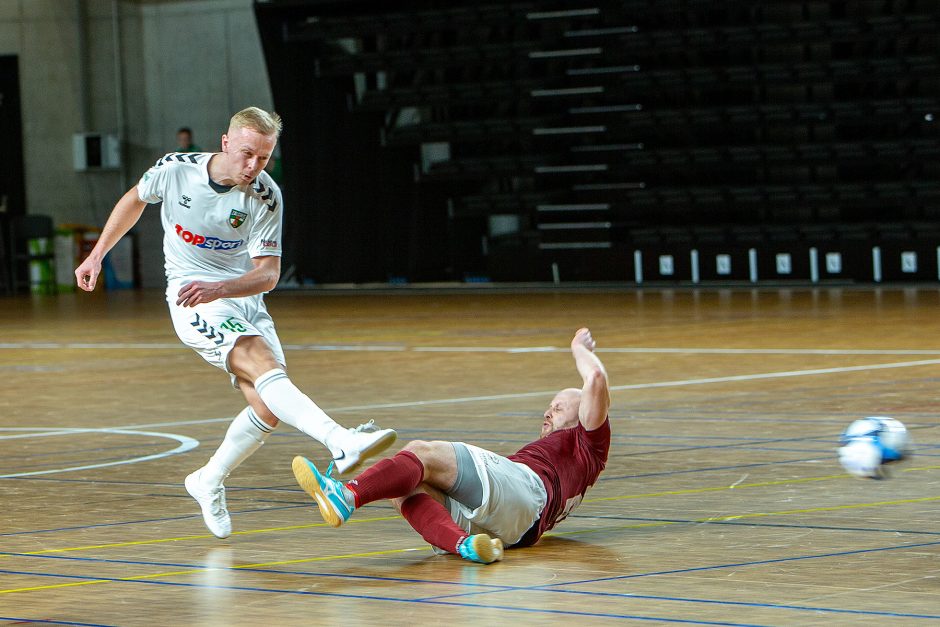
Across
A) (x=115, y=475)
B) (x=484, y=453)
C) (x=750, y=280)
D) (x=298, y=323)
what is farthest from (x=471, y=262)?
(x=484, y=453)

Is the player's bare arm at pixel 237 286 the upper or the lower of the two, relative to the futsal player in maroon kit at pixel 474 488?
upper

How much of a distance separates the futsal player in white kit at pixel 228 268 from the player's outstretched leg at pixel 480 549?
2.56ft

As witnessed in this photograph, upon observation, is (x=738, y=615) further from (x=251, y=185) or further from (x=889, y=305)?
(x=889, y=305)

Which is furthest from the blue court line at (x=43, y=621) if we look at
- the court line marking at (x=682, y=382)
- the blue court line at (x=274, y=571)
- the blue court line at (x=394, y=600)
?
the court line marking at (x=682, y=382)

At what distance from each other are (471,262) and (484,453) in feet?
64.8

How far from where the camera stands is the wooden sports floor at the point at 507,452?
377cm

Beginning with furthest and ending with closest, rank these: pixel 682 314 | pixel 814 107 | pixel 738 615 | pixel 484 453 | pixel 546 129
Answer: pixel 546 129 < pixel 814 107 < pixel 682 314 < pixel 484 453 < pixel 738 615

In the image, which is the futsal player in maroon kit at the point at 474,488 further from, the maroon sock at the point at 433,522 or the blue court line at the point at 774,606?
the blue court line at the point at 774,606

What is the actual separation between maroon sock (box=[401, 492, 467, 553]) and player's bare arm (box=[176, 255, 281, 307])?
1113 mm

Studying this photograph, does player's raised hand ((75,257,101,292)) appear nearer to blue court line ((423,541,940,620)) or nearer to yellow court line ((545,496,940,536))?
yellow court line ((545,496,940,536))

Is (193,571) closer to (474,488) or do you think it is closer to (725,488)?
(474,488)

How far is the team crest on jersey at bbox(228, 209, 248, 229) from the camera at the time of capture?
5.27m

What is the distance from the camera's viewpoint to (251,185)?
5258 mm

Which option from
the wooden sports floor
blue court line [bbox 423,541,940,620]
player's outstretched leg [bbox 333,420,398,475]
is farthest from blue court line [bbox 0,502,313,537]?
blue court line [bbox 423,541,940,620]
